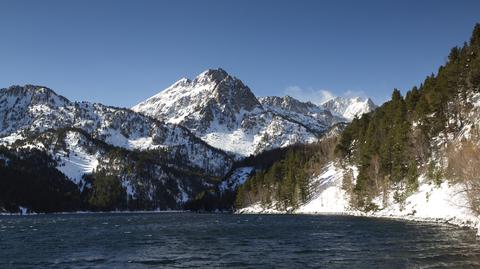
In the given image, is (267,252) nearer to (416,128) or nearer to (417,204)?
(417,204)

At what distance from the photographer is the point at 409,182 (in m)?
112

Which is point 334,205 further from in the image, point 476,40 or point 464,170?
point 464,170

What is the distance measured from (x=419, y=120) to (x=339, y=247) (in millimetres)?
77100

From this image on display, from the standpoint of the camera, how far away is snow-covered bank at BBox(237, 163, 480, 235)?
8175cm

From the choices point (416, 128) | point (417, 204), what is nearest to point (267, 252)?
point (417, 204)

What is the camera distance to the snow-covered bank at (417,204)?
81.8m

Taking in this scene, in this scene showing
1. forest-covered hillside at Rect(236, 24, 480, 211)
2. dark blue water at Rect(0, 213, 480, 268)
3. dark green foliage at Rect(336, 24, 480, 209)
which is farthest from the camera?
dark green foliage at Rect(336, 24, 480, 209)

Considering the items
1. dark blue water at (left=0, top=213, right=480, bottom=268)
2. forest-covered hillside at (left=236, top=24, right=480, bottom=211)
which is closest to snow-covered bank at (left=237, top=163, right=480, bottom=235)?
forest-covered hillside at (left=236, top=24, right=480, bottom=211)

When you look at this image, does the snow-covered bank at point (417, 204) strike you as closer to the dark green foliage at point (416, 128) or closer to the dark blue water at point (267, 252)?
the dark green foliage at point (416, 128)

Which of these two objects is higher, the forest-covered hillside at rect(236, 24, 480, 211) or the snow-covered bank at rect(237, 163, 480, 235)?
the forest-covered hillside at rect(236, 24, 480, 211)

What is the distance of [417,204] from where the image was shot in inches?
4094

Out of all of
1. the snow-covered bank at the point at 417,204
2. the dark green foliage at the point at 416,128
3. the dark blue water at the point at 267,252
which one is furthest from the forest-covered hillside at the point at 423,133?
the dark blue water at the point at 267,252

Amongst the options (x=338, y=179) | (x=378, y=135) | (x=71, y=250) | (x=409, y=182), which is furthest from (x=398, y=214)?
(x=71, y=250)

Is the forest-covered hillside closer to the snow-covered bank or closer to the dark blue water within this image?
the snow-covered bank
